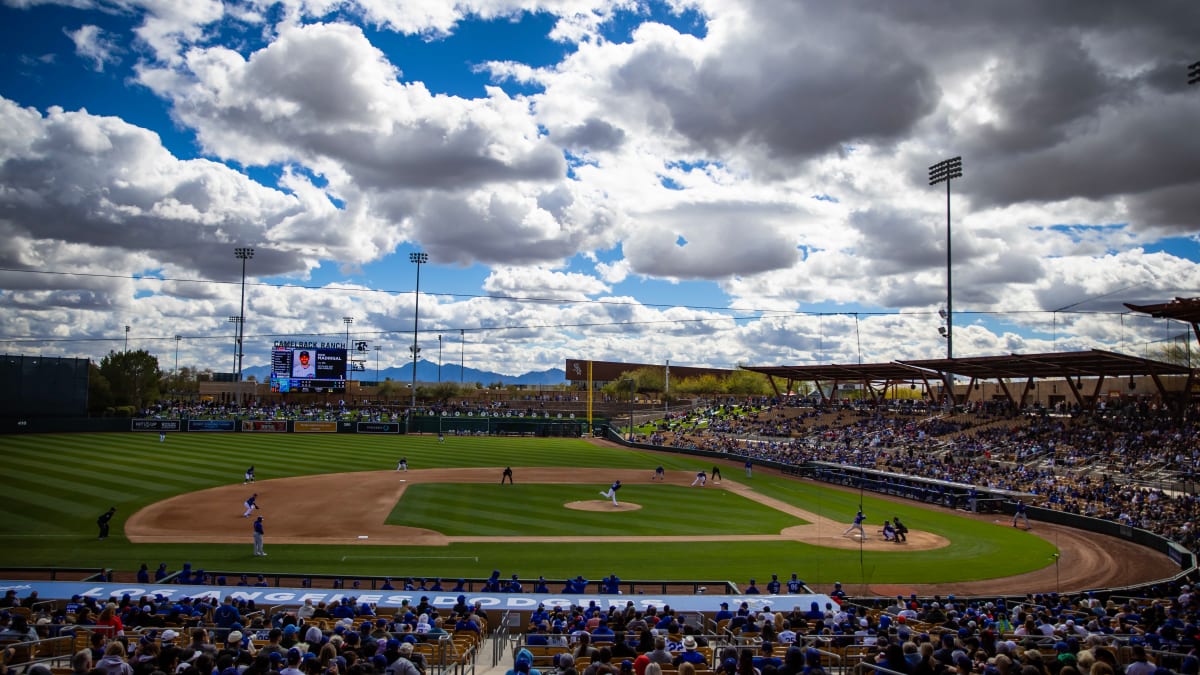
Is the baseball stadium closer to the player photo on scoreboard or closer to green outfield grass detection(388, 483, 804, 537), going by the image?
green outfield grass detection(388, 483, 804, 537)

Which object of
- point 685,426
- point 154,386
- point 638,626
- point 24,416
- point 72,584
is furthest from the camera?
point 154,386

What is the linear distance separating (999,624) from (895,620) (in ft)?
8.12

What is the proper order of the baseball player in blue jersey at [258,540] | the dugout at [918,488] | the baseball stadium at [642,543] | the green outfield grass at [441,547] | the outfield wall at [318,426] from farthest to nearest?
the outfield wall at [318,426] → the dugout at [918,488] → the baseball player in blue jersey at [258,540] → the green outfield grass at [441,547] → the baseball stadium at [642,543]

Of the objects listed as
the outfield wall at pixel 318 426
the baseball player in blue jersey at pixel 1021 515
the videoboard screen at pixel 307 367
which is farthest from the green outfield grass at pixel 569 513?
the videoboard screen at pixel 307 367

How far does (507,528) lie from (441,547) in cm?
415

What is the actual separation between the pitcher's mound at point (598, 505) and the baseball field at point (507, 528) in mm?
154

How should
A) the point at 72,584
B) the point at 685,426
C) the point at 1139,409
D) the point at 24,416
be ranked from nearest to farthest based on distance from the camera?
1. the point at 72,584
2. the point at 1139,409
3. the point at 24,416
4. the point at 685,426

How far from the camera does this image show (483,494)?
130 ft

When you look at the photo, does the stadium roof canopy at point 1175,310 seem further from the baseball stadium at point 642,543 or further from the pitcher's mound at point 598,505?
the pitcher's mound at point 598,505

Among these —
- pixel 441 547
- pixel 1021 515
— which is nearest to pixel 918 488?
pixel 1021 515

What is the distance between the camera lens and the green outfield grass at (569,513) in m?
31.4

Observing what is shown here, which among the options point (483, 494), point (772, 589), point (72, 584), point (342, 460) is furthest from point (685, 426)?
point (72, 584)

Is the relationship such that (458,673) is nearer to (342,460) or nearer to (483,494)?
(483,494)

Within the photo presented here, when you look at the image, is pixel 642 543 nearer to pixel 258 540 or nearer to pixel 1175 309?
pixel 258 540
